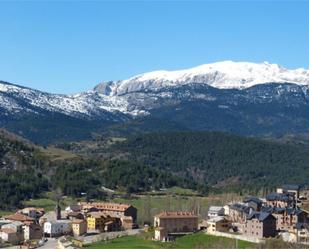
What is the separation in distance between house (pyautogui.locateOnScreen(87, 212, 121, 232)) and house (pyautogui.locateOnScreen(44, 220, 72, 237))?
3252 mm

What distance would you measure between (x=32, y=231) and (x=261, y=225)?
3424 cm

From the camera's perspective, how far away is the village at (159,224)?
9744 centimetres

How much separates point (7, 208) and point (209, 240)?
176 ft

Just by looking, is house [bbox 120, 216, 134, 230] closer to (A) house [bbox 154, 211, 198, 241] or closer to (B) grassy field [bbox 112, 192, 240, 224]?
(B) grassy field [bbox 112, 192, 240, 224]

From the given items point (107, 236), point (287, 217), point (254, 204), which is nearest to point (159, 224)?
point (107, 236)

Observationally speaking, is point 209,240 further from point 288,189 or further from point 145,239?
point 288,189

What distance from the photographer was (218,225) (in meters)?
101

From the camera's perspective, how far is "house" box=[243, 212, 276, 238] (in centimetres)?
9631

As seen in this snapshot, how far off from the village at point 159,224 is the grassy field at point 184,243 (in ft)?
6.74

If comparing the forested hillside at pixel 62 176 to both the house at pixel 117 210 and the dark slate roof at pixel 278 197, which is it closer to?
the house at pixel 117 210

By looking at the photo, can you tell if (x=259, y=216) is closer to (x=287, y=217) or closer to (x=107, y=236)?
(x=287, y=217)

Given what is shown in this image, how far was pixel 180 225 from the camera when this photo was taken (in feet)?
350

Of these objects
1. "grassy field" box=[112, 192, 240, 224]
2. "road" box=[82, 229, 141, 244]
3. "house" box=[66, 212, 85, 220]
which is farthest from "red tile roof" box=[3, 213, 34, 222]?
"grassy field" box=[112, 192, 240, 224]

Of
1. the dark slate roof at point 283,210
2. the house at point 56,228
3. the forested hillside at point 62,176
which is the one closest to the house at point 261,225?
the dark slate roof at point 283,210
